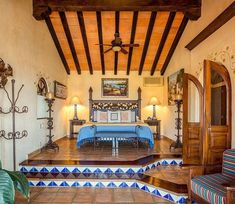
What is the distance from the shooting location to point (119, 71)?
902cm

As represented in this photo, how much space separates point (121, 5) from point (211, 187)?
13.9ft

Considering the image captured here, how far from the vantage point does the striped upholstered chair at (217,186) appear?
94.3 inches

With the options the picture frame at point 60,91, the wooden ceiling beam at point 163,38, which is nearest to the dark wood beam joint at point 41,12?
the picture frame at point 60,91

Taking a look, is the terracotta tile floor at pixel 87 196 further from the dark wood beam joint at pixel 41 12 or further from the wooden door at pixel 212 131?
the dark wood beam joint at pixel 41 12

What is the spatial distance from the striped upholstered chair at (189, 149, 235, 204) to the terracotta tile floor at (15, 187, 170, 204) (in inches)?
30.5

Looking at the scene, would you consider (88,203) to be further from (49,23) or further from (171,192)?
(49,23)

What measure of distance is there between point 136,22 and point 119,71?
3163 millimetres

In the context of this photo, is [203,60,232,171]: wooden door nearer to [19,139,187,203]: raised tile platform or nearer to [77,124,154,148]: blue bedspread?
[19,139,187,203]: raised tile platform

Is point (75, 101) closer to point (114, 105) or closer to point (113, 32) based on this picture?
point (114, 105)

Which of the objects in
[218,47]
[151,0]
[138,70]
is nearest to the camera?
[218,47]

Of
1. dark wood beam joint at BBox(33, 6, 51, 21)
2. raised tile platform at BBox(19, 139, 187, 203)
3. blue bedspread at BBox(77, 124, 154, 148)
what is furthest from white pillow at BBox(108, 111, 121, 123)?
dark wood beam joint at BBox(33, 6, 51, 21)

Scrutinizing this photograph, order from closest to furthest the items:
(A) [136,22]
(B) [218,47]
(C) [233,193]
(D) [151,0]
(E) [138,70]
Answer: (C) [233,193]
(B) [218,47]
(D) [151,0]
(A) [136,22]
(E) [138,70]

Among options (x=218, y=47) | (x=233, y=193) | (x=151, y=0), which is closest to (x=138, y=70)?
(x=151, y=0)

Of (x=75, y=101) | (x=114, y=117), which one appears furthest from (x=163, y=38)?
(x=75, y=101)
